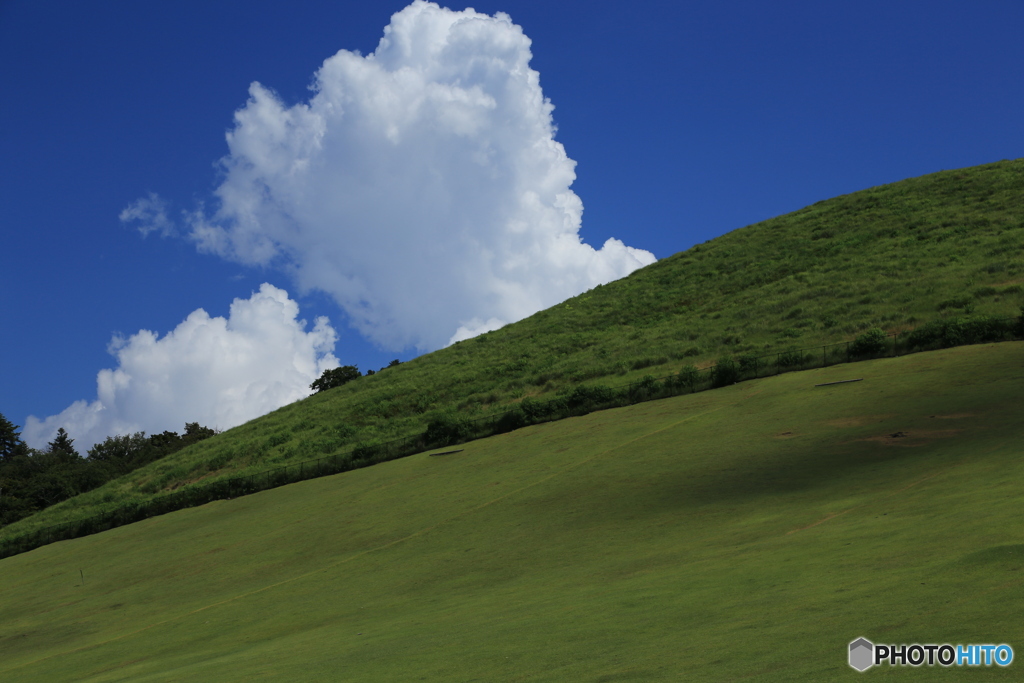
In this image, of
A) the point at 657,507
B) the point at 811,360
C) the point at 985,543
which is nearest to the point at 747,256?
the point at 811,360

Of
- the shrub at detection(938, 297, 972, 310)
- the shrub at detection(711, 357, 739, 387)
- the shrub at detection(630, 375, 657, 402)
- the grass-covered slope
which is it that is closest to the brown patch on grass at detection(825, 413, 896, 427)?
the shrub at detection(711, 357, 739, 387)

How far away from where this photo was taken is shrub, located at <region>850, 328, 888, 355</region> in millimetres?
28950

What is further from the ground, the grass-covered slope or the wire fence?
the grass-covered slope

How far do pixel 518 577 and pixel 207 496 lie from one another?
2500cm

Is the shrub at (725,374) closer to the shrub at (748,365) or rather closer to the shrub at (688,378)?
the shrub at (748,365)

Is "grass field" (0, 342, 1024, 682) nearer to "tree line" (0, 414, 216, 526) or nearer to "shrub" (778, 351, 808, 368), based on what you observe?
"shrub" (778, 351, 808, 368)

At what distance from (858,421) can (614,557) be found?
33.8 ft

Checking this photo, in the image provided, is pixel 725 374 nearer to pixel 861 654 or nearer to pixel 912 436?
pixel 912 436

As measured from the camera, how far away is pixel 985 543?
26.9 ft

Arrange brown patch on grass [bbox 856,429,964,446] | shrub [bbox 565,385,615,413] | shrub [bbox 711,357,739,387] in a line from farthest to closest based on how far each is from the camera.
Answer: shrub [bbox 565,385,615,413] < shrub [bbox 711,357,739,387] < brown patch on grass [bbox 856,429,964,446]

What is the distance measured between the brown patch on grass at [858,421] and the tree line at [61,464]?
196 ft

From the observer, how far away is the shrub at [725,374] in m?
30.0

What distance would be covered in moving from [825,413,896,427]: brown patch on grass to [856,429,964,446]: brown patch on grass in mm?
1533

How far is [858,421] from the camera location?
20.5 meters
